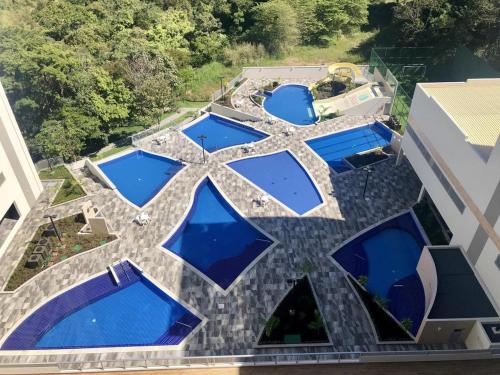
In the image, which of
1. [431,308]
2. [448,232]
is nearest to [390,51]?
[448,232]

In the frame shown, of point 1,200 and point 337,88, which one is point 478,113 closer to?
point 337,88

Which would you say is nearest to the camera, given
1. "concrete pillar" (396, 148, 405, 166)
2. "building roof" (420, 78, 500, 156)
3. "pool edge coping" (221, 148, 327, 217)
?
"building roof" (420, 78, 500, 156)

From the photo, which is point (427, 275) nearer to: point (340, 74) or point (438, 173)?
point (438, 173)

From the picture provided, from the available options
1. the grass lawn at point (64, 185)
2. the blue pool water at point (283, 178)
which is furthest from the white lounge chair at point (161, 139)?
the grass lawn at point (64, 185)

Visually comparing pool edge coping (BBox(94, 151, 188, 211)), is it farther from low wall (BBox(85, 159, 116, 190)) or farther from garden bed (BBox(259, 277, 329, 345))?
garden bed (BBox(259, 277, 329, 345))

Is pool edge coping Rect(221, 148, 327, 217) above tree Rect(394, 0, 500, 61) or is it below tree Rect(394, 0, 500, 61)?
below

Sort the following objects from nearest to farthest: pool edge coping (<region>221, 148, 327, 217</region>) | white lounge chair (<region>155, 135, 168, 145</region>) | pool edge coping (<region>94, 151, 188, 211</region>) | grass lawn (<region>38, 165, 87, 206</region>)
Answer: pool edge coping (<region>221, 148, 327, 217</region>) → pool edge coping (<region>94, 151, 188, 211</region>) → grass lawn (<region>38, 165, 87, 206</region>) → white lounge chair (<region>155, 135, 168, 145</region>)

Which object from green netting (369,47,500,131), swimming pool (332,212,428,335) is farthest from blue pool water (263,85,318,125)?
swimming pool (332,212,428,335)

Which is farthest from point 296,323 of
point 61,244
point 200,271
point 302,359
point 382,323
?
point 61,244
